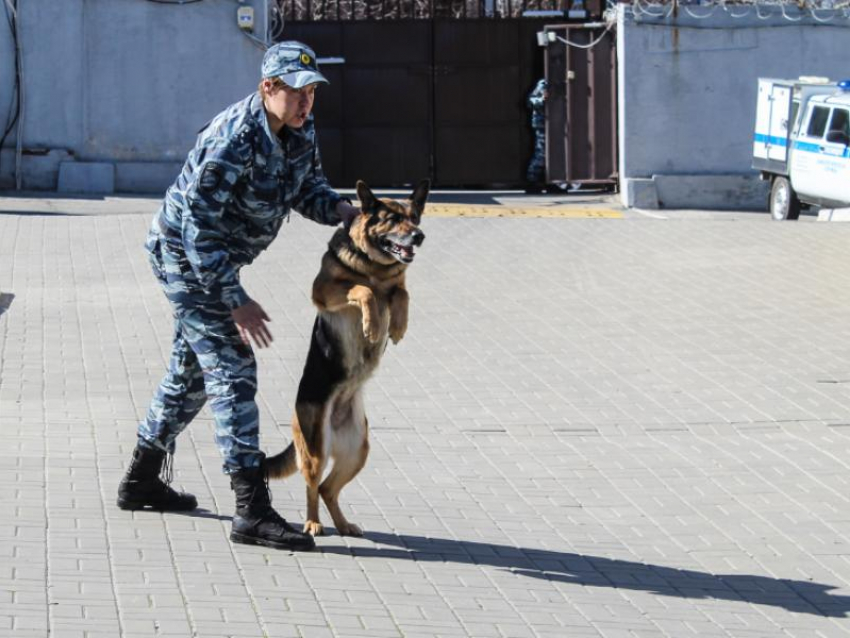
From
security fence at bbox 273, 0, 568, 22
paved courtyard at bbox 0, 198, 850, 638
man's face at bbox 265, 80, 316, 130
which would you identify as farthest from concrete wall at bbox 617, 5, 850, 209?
man's face at bbox 265, 80, 316, 130

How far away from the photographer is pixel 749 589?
586cm

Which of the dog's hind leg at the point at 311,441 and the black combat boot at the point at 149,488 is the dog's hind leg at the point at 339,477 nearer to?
the dog's hind leg at the point at 311,441

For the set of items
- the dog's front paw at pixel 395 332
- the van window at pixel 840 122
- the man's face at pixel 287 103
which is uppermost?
the man's face at pixel 287 103

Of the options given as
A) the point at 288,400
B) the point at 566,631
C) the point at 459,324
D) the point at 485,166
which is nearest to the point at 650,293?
the point at 459,324

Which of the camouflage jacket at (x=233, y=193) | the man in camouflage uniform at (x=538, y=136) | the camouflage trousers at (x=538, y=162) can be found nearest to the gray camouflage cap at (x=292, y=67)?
the camouflage jacket at (x=233, y=193)

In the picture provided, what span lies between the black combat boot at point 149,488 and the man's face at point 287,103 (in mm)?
1529

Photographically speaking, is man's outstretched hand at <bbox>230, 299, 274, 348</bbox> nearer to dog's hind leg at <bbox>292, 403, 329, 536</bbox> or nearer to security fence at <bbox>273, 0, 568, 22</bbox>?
dog's hind leg at <bbox>292, 403, 329, 536</bbox>

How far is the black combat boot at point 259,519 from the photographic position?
5.94 metres

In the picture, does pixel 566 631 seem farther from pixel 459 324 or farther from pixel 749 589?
pixel 459 324

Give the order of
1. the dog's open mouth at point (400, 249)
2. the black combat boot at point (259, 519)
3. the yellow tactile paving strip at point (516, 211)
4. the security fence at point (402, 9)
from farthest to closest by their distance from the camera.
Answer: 1. the security fence at point (402, 9)
2. the yellow tactile paving strip at point (516, 211)
3. the black combat boot at point (259, 519)
4. the dog's open mouth at point (400, 249)

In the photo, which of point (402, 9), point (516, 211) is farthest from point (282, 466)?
point (402, 9)

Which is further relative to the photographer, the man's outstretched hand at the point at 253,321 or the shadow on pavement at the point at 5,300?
the shadow on pavement at the point at 5,300

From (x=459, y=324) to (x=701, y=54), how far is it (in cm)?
984

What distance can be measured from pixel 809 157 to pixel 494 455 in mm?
12499
